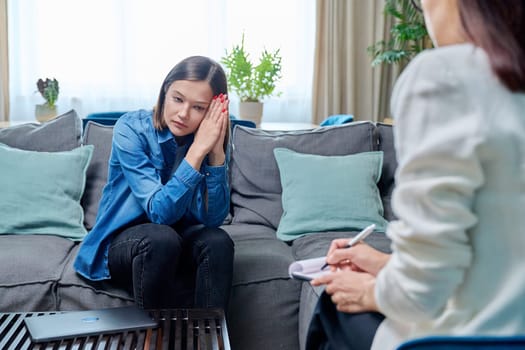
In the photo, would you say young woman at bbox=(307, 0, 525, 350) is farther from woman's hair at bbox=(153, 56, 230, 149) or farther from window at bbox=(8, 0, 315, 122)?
window at bbox=(8, 0, 315, 122)

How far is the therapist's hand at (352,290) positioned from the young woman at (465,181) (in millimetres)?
186

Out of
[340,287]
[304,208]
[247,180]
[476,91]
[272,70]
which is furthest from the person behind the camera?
[272,70]

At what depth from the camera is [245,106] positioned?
3.09 meters

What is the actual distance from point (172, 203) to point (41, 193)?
69cm

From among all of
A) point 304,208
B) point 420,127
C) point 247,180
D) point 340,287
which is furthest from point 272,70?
point 420,127

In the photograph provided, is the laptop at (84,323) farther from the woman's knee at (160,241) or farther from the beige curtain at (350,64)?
the beige curtain at (350,64)

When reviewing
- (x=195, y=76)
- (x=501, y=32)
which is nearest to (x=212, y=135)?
(x=195, y=76)

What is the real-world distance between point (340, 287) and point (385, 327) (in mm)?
143

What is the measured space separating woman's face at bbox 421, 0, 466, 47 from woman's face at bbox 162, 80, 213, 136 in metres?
1.04

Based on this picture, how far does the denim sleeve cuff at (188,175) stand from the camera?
5.78 feet

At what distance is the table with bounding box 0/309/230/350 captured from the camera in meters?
1.19

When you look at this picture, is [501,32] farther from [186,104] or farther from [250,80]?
[250,80]

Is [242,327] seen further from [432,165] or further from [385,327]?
[432,165]

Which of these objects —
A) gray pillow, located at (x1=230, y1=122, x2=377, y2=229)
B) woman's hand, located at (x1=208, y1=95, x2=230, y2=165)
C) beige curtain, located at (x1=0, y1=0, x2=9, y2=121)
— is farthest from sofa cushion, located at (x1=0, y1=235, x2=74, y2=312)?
beige curtain, located at (x1=0, y1=0, x2=9, y2=121)
